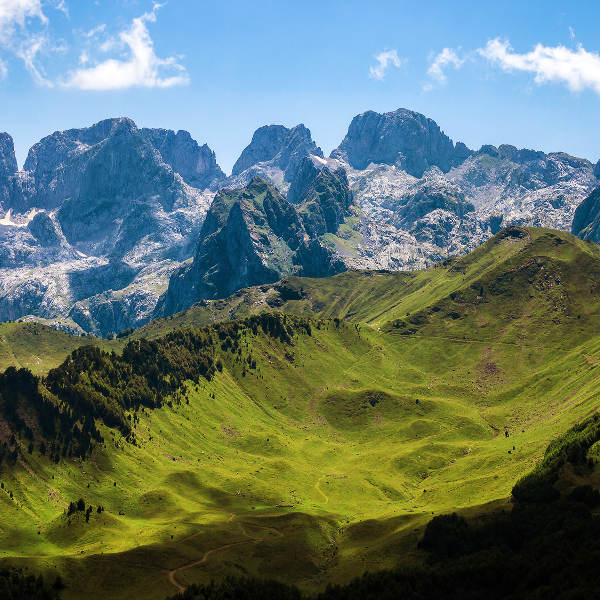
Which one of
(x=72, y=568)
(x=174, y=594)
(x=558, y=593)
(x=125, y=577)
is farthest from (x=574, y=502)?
(x=72, y=568)

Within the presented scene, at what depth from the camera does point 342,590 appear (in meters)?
174

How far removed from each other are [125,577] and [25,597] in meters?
32.1

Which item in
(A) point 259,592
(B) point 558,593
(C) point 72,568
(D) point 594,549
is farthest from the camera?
(C) point 72,568

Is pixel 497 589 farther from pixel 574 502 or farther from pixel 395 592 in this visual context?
pixel 574 502

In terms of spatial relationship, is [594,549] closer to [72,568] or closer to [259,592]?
[259,592]

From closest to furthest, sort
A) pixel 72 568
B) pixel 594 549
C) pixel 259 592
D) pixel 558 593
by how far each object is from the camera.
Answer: pixel 558 593 < pixel 594 549 < pixel 259 592 < pixel 72 568

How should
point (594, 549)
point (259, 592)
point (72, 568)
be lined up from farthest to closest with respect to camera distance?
point (72, 568) < point (259, 592) < point (594, 549)

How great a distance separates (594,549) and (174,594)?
111705 millimetres

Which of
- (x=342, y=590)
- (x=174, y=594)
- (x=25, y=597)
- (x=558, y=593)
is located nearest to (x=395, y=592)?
(x=342, y=590)

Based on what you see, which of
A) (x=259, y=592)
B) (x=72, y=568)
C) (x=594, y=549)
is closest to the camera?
(x=594, y=549)

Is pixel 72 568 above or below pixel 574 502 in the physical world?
above

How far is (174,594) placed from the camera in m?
181

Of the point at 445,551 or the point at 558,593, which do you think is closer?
the point at 558,593

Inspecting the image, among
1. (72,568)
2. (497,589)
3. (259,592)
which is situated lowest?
(497,589)
